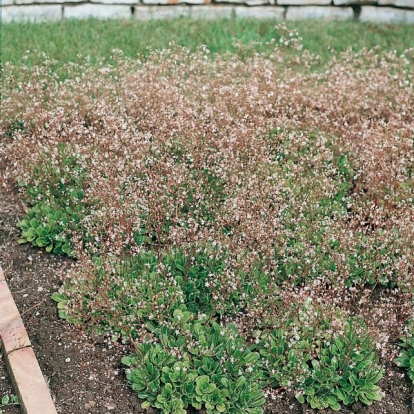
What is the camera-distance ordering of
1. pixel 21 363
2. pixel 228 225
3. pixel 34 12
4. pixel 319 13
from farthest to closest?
pixel 319 13
pixel 34 12
pixel 228 225
pixel 21 363

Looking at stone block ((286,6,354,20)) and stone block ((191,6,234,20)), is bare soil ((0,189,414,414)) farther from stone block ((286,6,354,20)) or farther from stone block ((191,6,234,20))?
stone block ((286,6,354,20))

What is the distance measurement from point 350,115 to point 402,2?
408 centimetres

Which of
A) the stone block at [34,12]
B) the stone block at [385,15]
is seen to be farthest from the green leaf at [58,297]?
the stone block at [385,15]

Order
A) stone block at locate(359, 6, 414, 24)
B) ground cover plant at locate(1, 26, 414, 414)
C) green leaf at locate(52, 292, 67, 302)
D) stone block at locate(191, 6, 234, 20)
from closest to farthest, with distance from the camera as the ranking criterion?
1. ground cover plant at locate(1, 26, 414, 414)
2. green leaf at locate(52, 292, 67, 302)
3. stone block at locate(191, 6, 234, 20)
4. stone block at locate(359, 6, 414, 24)

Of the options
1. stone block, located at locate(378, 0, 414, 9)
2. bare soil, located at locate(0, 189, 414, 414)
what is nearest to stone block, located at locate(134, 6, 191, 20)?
stone block, located at locate(378, 0, 414, 9)

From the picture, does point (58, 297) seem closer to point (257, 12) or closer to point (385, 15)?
point (257, 12)

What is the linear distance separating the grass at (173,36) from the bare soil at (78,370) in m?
3.66

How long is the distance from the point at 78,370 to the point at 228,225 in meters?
1.49

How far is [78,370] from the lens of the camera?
159 inches

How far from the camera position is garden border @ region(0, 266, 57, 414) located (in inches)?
146

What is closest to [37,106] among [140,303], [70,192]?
[70,192]

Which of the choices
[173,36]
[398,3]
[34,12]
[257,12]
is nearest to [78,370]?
[173,36]

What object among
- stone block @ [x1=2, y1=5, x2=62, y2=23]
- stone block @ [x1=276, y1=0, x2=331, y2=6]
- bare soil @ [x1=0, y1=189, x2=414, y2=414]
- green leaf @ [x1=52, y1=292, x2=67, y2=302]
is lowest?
bare soil @ [x1=0, y1=189, x2=414, y2=414]

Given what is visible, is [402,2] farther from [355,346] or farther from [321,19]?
[355,346]
